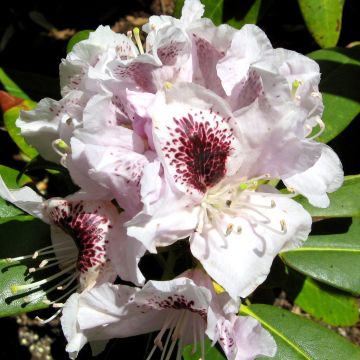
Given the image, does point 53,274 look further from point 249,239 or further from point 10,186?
point 249,239

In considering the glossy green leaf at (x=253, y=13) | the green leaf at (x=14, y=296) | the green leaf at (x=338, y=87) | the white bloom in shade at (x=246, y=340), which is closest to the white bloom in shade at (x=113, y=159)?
the white bloom in shade at (x=246, y=340)

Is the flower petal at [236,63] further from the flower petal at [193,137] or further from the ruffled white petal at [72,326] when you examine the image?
the ruffled white petal at [72,326]

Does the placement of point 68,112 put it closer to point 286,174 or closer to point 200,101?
point 200,101

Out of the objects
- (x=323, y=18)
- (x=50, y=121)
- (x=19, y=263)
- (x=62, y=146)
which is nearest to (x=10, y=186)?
(x=19, y=263)

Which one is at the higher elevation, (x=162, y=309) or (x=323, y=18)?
(x=323, y=18)

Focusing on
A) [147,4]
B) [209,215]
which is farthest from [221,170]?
[147,4]

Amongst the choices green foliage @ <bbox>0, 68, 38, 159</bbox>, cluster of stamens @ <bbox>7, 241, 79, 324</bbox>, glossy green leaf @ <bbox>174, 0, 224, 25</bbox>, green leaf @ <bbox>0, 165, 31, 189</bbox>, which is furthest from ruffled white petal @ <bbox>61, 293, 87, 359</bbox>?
glossy green leaf @ <bbox>174, 0, 224, 25</bbox>

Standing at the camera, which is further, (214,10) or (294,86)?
(214,10)
